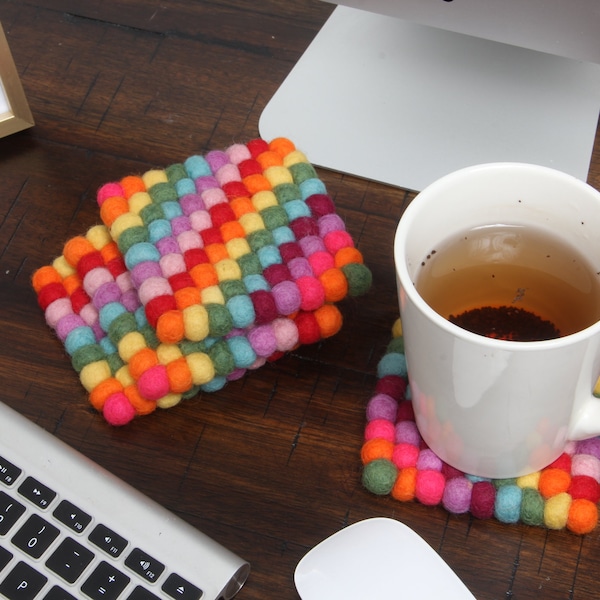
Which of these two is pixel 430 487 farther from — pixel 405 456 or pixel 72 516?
pixel 72 516

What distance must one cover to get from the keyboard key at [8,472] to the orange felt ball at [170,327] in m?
0.09

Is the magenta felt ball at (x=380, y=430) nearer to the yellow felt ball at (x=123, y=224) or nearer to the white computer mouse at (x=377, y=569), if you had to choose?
the white computer mouse at (x=377, y=569)

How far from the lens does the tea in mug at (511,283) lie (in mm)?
424

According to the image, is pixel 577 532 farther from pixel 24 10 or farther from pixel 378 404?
pixel 24 10

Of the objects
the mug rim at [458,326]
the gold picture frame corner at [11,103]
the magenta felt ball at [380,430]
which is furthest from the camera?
the gold picture frame corner at [11,103]

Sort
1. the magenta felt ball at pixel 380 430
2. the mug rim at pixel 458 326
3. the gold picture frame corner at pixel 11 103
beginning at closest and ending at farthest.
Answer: the mug rim at pixel 458 326, the magenta felt ball at pixel 380 430, the gold picture frame corner at pixel 11 103

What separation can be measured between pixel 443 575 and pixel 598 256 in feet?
0.51

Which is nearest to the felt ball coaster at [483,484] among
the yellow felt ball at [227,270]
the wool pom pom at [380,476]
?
the wool pom pom at [380,476]

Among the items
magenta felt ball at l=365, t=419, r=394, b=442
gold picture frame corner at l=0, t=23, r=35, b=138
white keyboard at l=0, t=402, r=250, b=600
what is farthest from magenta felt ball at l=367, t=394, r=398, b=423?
gold picture frame corner at l=0, t=23, r=35, b=138

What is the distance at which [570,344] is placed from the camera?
0.36 metres

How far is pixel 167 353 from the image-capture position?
46 cm

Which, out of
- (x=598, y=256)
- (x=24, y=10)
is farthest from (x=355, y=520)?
(x=24, y=10)

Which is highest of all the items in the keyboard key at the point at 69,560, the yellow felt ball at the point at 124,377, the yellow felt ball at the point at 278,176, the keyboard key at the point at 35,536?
the yellow felt ball at the point at 278,176

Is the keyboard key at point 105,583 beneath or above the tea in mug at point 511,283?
beneath
